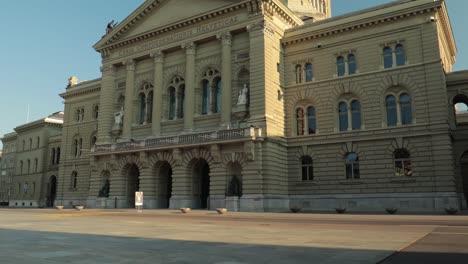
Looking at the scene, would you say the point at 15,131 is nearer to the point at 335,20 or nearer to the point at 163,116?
the point at 163,116

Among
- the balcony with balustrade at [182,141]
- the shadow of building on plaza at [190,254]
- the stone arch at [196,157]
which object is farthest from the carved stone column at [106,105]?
the shadow of building on plaza at [190,254]

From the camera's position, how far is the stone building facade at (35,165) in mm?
72875

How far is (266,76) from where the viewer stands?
1608 inches

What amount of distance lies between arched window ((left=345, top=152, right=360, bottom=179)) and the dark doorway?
2555cm

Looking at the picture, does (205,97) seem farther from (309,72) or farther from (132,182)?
(132,182)

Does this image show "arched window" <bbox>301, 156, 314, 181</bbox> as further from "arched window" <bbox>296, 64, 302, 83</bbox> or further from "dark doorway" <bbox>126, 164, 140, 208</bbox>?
"dark doorway" <bbox>126, 164, 140, 208</bbox>

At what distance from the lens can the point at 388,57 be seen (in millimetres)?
39188

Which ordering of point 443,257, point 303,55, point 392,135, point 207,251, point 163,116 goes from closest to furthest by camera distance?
point 443,257 < point 207,251 < point 392,135 < point 303,55 < point 163,116

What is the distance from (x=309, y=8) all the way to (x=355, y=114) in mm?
29896

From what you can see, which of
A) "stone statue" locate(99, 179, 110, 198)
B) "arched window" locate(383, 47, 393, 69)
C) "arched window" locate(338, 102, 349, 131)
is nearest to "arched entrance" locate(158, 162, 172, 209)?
"stone statue" locate(99, 179, 110, 198)

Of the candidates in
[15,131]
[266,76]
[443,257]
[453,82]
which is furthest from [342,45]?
[15,131]

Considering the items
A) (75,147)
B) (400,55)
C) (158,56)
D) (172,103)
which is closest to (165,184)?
(172,103)

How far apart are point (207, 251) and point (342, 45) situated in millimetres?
35483

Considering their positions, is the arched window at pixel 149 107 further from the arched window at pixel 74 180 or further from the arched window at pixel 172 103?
the arched window at pixel 74 180
